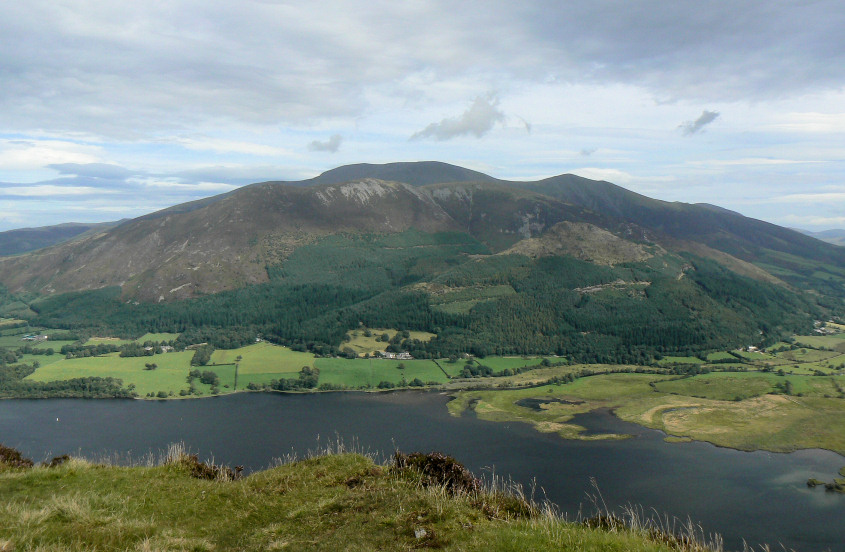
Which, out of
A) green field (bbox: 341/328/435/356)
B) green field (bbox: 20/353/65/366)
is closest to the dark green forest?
green field (bbox: 341/328/435/356)

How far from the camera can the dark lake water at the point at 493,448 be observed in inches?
2140

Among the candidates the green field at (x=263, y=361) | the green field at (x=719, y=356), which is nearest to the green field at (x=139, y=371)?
the green field at (x=263, y=361)

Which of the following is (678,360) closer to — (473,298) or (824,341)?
(824,341)

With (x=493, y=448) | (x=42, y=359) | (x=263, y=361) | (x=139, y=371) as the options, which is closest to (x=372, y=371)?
(x=263, y=361)

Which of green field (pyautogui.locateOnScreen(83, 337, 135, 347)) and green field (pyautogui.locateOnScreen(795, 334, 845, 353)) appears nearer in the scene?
green field (pyautogui.locateOnScreen(795, 334, 845, 353))

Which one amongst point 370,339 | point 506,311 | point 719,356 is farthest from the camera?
point 506,311

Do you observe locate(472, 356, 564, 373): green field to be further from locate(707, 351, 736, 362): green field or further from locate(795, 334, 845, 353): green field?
locate(795, 334, 845, 353): green field

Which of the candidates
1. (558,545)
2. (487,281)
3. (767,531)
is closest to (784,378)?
(767,531)

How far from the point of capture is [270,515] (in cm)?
1731

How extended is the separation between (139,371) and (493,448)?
269ft

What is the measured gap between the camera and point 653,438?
75188 millimetres

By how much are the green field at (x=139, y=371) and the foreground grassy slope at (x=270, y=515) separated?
87.2 metres

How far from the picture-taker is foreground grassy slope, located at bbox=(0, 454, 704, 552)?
14.0 metres

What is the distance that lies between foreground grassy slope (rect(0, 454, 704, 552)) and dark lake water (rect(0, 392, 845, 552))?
24100mm
